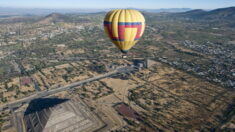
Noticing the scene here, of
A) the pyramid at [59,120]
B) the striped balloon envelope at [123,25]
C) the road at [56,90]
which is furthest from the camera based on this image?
the road at [56,90]

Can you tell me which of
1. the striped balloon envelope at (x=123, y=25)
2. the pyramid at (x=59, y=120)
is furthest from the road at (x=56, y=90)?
the striped balloon envelope at (x=123, y=25)

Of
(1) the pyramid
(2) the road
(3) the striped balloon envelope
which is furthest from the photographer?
(2) the road

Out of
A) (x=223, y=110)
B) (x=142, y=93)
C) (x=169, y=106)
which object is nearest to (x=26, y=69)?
(x=142, y=93)

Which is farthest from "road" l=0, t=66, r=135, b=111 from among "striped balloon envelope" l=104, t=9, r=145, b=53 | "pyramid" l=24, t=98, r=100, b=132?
"striped balloon envelope" l=104, t=9, r=145, b=53

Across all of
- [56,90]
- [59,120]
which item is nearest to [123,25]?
[59,120]

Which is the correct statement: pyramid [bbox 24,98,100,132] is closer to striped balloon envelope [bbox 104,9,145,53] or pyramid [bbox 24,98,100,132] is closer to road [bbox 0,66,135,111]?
road [bbox 0,66,135,111]

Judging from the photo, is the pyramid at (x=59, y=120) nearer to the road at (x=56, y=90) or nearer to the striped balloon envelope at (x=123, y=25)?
the road at (x=56, y=90)

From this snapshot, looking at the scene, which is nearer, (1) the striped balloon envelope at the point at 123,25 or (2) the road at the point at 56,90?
(1) the striped balloon envelope at the point at 123,25

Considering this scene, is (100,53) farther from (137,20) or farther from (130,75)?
(137,20)

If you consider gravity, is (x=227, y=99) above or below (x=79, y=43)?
below
